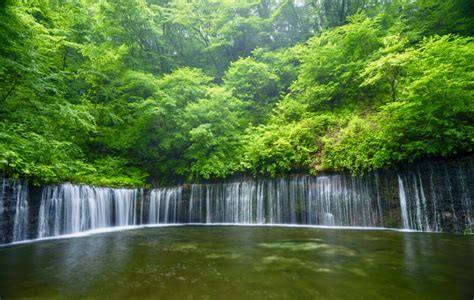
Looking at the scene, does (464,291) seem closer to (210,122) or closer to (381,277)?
(381,277)

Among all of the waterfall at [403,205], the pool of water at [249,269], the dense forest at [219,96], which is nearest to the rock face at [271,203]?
the waterfall at [403,205]

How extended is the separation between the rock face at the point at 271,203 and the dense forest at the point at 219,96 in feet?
1.55

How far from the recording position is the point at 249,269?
367 cm

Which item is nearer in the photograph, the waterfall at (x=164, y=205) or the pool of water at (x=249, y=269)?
the pool of water at (x=249, y=269)

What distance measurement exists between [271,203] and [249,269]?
6188 millimetres

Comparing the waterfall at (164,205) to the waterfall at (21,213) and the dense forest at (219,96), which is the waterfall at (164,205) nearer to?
the dense forest at (219,96)

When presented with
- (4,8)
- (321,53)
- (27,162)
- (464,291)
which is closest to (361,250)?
(464,291)

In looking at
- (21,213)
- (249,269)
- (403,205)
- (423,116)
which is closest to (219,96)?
(423,116)

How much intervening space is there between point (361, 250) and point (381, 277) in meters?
1.69

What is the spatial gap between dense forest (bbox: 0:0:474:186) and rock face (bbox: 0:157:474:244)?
0.47 metres

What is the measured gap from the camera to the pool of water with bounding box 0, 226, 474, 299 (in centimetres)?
280

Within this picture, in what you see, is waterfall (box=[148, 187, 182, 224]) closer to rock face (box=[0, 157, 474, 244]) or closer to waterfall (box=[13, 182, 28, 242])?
rock face (box=[0, 157, 474, 244])

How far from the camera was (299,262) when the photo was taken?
402 centimetres

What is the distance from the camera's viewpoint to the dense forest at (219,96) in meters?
6.87
